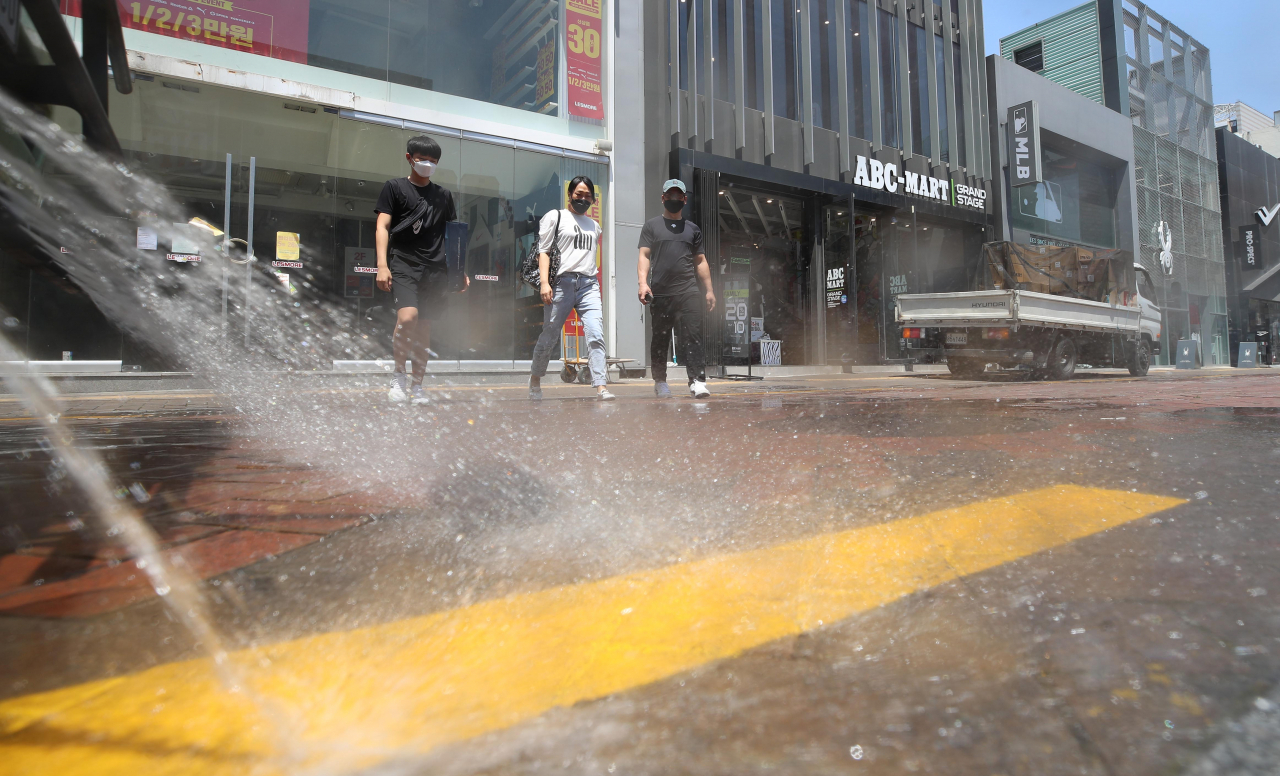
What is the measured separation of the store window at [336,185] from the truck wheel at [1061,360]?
7.98 metres

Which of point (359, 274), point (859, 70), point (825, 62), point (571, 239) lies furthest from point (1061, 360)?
point (359, 274)

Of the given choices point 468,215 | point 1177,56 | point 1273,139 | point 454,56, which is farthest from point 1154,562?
point 1273,139

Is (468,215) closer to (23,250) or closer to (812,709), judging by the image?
(23,250)

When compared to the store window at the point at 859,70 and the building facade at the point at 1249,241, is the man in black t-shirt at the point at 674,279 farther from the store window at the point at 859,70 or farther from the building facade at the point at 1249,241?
the building facade at the point at 1249,241

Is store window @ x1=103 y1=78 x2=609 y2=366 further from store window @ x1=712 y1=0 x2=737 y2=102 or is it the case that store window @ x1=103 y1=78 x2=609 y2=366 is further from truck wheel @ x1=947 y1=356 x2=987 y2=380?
truck wheel @ x1=947 y1=356 x2=987 y2=380

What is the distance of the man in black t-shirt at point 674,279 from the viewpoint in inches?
210

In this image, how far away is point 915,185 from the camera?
15961 millimetres

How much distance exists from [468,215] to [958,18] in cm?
1526

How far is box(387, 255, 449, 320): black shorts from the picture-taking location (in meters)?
4.48

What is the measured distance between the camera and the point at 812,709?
67 centimetres

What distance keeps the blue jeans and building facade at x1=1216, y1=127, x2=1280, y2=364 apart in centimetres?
3529

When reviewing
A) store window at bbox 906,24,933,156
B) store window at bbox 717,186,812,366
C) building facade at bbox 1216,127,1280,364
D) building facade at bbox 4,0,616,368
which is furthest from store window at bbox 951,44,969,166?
building facade at bbox 1216,127,1280,364

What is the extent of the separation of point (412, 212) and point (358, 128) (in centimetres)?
631

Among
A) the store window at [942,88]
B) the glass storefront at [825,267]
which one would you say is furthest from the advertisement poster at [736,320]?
the store window at [942,88]
